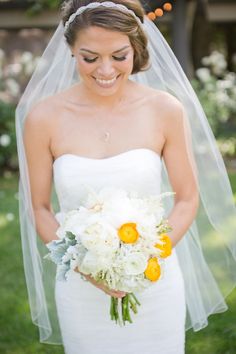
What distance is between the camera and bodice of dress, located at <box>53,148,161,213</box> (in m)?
3.10

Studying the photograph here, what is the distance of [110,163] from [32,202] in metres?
0.43

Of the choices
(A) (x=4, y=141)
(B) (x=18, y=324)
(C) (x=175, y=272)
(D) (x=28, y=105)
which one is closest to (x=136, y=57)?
(D) (x=28, y=105)

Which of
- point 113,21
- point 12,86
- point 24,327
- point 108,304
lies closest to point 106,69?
point 113,21

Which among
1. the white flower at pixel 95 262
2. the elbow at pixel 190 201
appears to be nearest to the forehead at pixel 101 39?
the elbow at pixel 190 201

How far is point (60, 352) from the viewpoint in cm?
463

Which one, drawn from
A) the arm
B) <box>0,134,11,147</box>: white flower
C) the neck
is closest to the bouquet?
the arm

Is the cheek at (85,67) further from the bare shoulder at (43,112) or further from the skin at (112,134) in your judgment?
the bare shoulder at (43,112)

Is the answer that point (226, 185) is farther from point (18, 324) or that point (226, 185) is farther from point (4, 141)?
point (4, 141)

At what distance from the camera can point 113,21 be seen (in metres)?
2.95

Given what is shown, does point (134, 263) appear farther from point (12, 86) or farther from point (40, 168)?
point (12, 86)

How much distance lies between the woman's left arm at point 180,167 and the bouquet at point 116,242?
1.29 feet

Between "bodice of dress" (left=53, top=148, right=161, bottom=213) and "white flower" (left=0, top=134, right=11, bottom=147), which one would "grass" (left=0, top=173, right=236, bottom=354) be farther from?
"white flower" (left=0, top=134, right=11, bottom=147)

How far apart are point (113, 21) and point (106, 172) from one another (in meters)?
0.65

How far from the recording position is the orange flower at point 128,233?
2.62 metres
